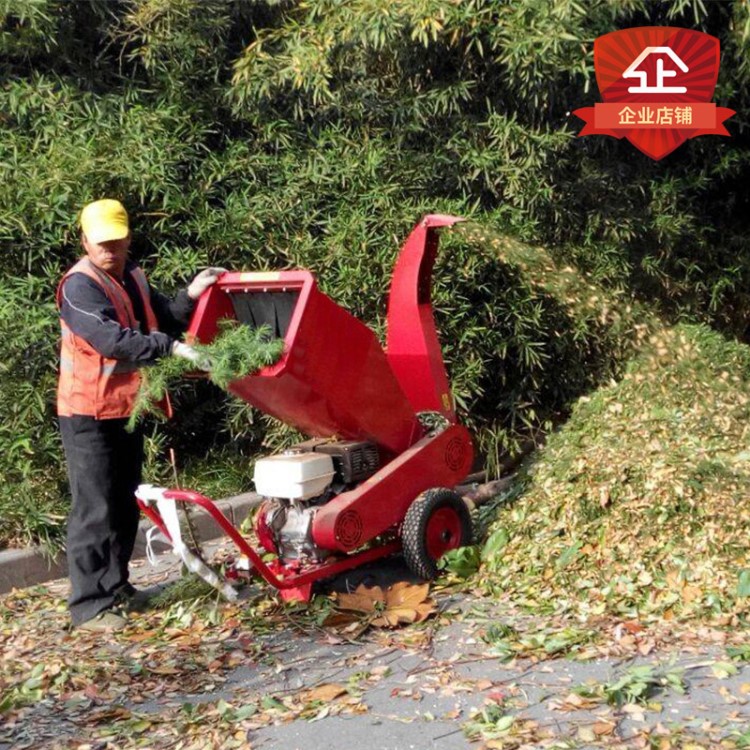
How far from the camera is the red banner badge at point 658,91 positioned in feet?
25.3

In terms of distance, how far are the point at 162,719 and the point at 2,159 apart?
140 inches

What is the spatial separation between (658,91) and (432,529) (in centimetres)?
376

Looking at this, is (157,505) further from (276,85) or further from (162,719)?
(276,85)

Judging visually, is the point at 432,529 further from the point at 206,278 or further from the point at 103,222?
the point at 103,222

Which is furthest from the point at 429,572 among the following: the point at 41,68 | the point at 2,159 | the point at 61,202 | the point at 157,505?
the point at 41,68

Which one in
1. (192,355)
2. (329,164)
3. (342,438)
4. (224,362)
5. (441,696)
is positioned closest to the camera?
(441,696)

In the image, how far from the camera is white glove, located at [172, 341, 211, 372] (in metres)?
5.11

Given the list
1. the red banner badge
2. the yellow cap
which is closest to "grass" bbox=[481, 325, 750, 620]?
the red banner badge

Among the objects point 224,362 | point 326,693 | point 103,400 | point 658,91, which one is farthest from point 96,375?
point 658,91

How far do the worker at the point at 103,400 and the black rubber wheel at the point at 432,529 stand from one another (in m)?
1.30

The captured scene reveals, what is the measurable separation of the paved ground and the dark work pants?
0.61 metres

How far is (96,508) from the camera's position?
222 inches

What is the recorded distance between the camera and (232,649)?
5.18m

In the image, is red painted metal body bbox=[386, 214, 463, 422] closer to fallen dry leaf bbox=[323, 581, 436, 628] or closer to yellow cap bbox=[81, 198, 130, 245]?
fallen dry leaf bbox=[323, 581, 436, 628]
